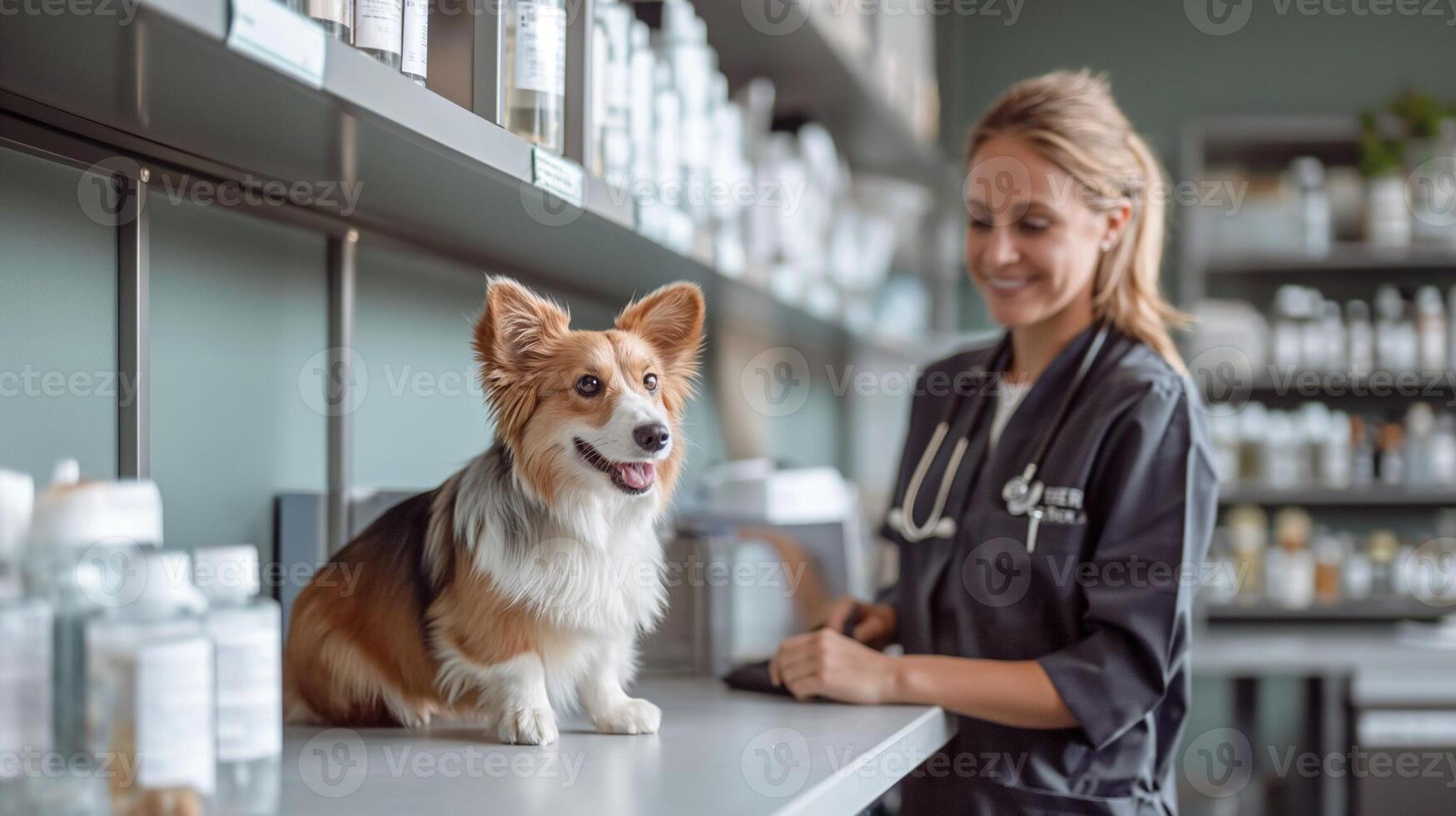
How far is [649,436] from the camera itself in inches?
42.7

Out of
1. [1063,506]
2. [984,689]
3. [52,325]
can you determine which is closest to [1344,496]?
[1063,506]

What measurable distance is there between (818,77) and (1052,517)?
55.1 inches

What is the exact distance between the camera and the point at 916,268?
13.0 feet

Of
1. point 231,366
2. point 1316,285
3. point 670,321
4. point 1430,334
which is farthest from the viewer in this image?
A: point 1316,285

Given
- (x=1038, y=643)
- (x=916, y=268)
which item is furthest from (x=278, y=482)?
(x=916, y=268)

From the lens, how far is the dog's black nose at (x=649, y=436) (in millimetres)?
1085

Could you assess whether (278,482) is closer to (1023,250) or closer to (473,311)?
(473,311)

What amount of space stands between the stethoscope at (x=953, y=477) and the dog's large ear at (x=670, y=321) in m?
0.53

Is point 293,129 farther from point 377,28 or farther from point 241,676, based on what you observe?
point 241,676

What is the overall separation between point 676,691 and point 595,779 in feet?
1.74

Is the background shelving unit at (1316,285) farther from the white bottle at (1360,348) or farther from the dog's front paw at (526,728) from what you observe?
the dog's front paw at (526,728)

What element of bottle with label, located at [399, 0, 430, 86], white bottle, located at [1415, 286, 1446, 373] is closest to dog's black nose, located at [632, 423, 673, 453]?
bottle with label, located at [399, 0, 430, 86]

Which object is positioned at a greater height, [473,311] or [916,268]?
[916,268]

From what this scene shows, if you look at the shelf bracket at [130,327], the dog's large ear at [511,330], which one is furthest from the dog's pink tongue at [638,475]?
the shelf bracket at [130,327]
